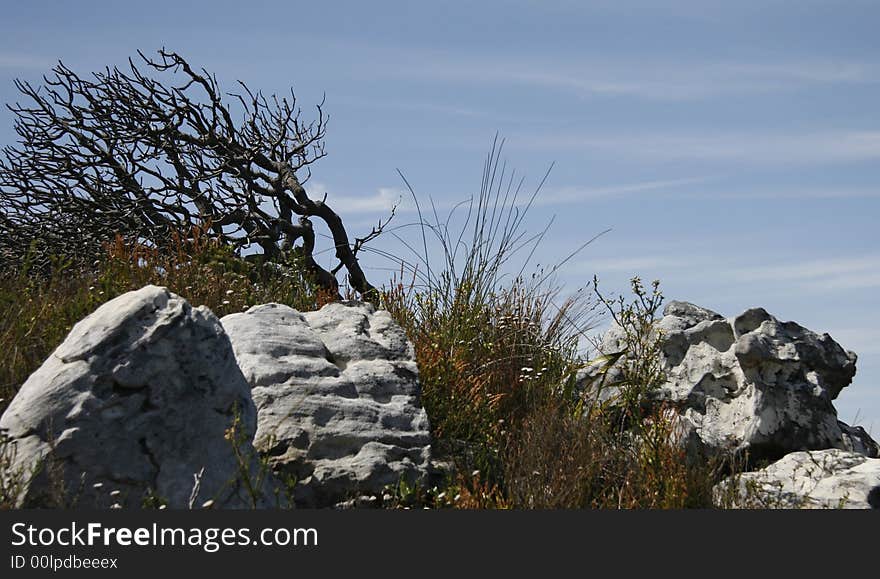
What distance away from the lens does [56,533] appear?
3.95 meters

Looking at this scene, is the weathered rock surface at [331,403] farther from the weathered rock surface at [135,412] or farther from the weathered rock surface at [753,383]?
the weathered rock surface at [753,383]

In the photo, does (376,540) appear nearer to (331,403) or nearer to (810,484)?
(331,403)

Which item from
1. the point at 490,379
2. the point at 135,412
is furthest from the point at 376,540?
the point at 490,379

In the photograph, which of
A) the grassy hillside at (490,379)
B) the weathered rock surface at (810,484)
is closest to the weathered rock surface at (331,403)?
the grassy hillside at (490,379)

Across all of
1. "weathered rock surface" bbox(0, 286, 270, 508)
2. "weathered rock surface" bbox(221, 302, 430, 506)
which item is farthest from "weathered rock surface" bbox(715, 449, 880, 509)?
"weathered rock surface" bbox(0, 286, 270, 508)

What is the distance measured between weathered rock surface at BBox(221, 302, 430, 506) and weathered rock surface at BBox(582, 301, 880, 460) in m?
2.16

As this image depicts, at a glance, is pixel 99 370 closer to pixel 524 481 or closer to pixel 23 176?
pixel 524 481

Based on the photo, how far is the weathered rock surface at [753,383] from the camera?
6.66 m

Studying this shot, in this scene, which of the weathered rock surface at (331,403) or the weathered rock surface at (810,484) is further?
the weathered rock surface at (810,484)

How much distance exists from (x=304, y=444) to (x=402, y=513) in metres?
1.22

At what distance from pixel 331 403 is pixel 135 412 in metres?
1.42

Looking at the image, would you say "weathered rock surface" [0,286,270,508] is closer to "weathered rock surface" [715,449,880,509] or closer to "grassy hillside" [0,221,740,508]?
"grassy hillside" [0,221,740,508]

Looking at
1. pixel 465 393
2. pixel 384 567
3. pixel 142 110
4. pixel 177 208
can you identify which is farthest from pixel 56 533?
pixel 142 110

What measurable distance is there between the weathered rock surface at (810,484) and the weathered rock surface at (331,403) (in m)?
2.11
